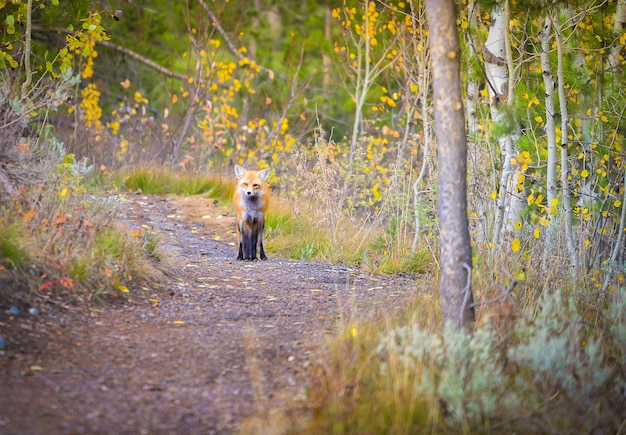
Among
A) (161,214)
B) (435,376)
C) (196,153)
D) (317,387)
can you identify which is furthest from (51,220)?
(196,153)

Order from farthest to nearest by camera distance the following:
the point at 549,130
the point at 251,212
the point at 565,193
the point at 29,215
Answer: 1. the point at 251,212
2. the point at 549,130
3. the point at 565,193
4. the point at 29,215

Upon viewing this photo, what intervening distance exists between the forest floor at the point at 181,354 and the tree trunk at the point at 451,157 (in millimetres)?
688

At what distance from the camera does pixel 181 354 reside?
171 inches

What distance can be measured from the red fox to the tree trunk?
367 centimetres

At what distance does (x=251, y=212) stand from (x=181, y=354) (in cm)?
378

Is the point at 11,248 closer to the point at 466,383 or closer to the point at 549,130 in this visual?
the point at 466,383

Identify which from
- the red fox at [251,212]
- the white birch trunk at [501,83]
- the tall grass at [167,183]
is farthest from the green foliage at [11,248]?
the tall grass at [167,183]

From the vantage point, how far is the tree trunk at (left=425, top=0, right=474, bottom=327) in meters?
4.32

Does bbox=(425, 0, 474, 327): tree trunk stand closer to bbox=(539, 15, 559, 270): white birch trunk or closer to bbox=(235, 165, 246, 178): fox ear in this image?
bbox=(539, 15, 559, 270): white birch trunk

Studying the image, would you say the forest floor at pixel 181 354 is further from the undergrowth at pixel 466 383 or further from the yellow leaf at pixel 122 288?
the undergrowth at pixel 466 383

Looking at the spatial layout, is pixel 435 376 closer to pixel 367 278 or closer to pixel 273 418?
pixel 273 418

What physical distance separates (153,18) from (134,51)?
80 cm

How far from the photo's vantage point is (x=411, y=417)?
3.46 m

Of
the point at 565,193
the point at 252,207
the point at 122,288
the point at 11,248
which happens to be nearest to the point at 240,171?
the point at 252,207
